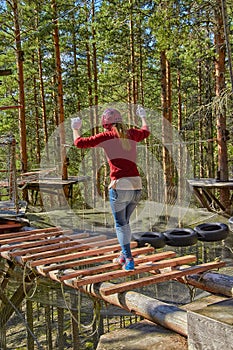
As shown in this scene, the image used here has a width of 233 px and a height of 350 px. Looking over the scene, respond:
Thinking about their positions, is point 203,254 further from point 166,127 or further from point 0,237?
point 166,127

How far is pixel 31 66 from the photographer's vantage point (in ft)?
64.5

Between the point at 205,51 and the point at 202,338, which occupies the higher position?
the point at 205,51

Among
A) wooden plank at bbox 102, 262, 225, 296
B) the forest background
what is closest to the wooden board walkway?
wooden plank at bbox 102, 262, 225, 296

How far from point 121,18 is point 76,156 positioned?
11.6 m

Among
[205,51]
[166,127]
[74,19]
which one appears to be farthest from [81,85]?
[205,51]

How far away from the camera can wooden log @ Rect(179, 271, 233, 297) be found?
360 cm

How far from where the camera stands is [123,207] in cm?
392

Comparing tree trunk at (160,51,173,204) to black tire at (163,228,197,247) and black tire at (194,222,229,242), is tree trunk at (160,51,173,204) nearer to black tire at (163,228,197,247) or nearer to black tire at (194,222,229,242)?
black tire at (194,222,229,242)

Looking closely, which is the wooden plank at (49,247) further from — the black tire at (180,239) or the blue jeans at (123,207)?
the blue jeans at (123,207)

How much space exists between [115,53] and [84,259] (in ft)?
50.3

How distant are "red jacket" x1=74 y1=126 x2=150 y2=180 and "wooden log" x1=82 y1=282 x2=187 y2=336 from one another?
1151 millimetres

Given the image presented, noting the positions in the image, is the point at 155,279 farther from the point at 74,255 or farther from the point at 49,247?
the point at 49,247

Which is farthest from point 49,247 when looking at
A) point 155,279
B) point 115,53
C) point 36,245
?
point 115,53

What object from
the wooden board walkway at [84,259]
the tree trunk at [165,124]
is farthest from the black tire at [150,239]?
the tree trunk at [165,124]
